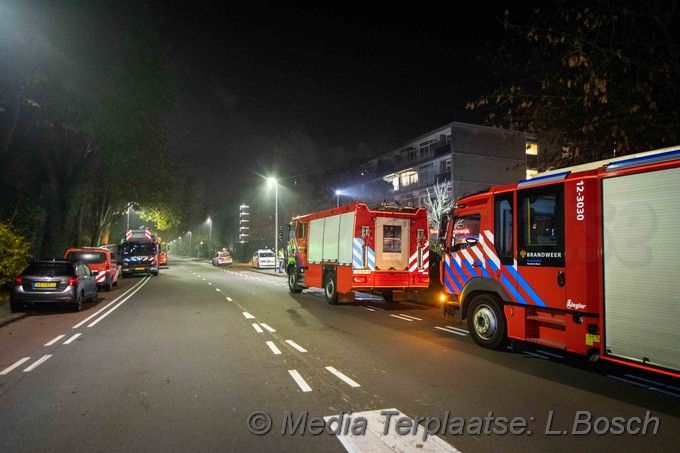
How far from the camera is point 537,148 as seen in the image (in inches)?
1962

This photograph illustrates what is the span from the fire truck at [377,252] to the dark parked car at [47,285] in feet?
26.0

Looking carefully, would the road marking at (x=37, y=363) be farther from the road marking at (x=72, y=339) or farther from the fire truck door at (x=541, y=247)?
the fire truck door at (x=541, y=247)

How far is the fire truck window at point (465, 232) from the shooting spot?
28.0ft

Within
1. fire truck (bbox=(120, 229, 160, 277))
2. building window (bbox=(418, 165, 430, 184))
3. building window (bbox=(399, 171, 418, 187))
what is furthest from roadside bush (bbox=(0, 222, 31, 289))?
building window (bbox=(399, 171, 418, 187))

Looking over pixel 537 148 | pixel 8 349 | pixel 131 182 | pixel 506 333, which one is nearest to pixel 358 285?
pixel 506 333

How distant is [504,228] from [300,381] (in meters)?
4.47

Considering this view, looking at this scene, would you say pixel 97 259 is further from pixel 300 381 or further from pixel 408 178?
pixel 408 178

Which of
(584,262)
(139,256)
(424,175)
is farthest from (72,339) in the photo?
(424,175)

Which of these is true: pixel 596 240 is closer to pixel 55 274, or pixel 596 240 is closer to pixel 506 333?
pixel 506 333

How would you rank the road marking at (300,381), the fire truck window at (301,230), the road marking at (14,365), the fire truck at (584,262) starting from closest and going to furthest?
the fire truck at (584,262) < the road marking at (300,381) < the road marking at (14,365) < the fire truck window at (301,230)

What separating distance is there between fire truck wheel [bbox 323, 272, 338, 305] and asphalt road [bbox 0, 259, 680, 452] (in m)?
4.66

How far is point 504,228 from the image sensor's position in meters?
7.72

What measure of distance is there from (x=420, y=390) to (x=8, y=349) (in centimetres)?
770

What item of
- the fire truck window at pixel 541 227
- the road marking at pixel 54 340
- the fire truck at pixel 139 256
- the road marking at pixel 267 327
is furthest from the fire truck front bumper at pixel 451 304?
the fire truck at pixel 139 256
